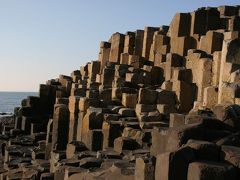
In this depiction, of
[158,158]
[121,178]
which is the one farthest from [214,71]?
[158,158]

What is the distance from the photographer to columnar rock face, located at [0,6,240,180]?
23.3 feet

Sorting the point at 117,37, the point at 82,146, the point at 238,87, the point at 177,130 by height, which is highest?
the point at 117,37

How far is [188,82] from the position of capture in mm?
16797

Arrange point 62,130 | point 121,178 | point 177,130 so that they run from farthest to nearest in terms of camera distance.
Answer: point 62,130
point 121,178
point 177,130

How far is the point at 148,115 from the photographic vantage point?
13961mm

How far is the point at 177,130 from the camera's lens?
23.9 ft

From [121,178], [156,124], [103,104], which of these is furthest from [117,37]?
[121,178]

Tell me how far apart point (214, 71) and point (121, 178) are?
8127mm

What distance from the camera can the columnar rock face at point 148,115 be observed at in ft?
23.3

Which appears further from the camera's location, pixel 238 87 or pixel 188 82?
pixel 188 82

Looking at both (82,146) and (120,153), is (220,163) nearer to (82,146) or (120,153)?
→ (120,153)

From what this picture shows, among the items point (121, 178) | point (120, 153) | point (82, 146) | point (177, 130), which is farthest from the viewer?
point (82, 146)

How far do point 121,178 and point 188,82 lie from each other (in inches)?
359

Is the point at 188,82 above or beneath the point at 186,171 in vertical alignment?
above
